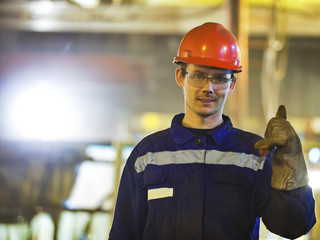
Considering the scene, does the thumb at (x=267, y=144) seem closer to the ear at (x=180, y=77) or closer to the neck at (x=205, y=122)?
the neck at (x=205, y=122)

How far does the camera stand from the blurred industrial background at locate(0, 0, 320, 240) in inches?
296

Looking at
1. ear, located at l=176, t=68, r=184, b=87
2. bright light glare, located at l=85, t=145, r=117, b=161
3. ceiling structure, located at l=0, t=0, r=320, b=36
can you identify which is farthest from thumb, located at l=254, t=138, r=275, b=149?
ceiling structure, located at l=0, t=0, r=320, b=36

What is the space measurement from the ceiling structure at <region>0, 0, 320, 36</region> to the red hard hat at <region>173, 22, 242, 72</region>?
21.9 feet

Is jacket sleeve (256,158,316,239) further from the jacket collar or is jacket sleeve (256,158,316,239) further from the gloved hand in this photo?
the jacket collar

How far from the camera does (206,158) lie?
230cm

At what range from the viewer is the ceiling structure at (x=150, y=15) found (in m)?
9.38

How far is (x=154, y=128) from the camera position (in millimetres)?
13133

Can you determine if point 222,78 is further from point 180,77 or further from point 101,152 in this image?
point 101,152

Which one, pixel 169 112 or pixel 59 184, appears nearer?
pixel 59 184

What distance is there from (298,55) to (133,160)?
37.9ft

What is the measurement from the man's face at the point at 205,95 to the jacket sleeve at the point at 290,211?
1.46ft

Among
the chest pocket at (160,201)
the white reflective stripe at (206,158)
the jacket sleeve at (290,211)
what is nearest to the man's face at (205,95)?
the white reflective stripe at (206,158)

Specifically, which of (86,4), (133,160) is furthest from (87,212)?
(133,160)

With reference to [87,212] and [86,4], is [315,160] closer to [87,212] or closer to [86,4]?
[87,212]
